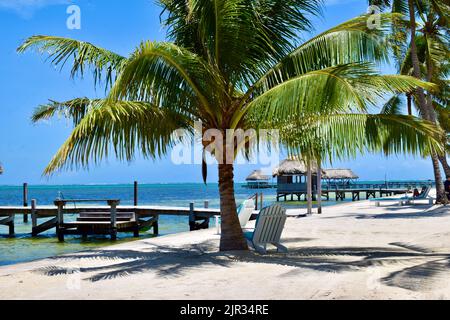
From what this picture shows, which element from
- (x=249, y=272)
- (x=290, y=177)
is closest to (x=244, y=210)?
(x=249, y=272)

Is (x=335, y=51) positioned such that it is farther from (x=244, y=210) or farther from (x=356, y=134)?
(x=244, y=210)

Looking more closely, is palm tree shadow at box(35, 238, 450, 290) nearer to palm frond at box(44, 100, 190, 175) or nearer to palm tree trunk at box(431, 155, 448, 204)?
palm frond at box(44, 100, 190, 175)

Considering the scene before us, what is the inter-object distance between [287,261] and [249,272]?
4.22ft

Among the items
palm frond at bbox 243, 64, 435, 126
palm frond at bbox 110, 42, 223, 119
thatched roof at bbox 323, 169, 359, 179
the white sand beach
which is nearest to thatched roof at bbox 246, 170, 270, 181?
thatched roof at bbox 323, 169, 359, 179

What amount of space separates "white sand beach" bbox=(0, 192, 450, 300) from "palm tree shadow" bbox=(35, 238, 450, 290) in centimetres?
1

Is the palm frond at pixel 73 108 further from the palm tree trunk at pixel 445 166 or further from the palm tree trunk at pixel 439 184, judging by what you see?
the palm tree trunk at pixel 445 166

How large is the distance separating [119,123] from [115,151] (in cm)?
48

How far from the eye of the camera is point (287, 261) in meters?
8.49

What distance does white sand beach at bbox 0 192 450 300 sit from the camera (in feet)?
19.6

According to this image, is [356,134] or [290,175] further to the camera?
[290,175]

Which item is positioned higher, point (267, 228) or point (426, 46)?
point (426, 46)

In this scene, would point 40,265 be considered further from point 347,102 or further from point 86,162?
point 347,102
